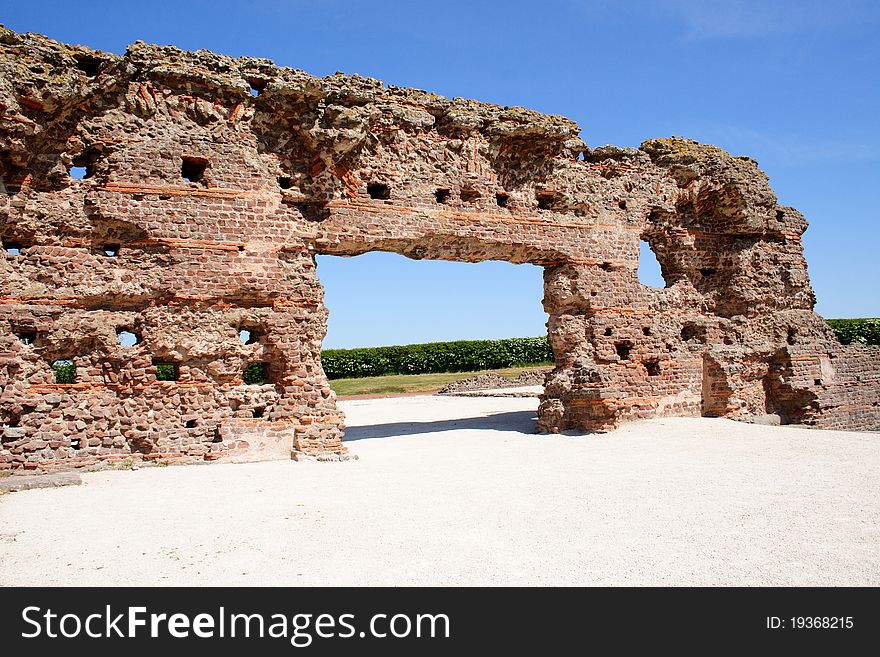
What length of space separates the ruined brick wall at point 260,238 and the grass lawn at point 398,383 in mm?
12515

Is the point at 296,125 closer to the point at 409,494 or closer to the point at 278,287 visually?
the point at 278,287

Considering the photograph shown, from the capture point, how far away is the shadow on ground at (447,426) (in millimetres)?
11500

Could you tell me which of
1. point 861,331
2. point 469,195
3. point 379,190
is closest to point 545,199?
point 469,195

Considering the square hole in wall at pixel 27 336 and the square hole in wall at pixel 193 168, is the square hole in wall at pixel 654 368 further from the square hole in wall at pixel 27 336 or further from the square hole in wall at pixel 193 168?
the square hole in wall at pixel 27 336

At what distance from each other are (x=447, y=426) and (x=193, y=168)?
20.4ft

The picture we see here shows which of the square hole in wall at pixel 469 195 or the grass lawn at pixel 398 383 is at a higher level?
the square hole in wall at pixel 469 195

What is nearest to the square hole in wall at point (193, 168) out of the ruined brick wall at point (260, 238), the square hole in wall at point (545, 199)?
the ruined brick wall at point (260, 238)

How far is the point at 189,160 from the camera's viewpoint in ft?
29.1

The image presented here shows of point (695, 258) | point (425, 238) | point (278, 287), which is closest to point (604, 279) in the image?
point (695, 258)

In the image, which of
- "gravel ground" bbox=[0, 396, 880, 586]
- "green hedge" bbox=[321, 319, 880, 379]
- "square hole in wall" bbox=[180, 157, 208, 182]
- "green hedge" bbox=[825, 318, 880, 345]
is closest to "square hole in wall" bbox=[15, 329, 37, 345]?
"gravel ground" bbox=[0, 396, 880, 586]

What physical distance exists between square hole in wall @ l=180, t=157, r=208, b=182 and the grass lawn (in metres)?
13.4

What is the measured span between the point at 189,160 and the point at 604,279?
6.75 metres

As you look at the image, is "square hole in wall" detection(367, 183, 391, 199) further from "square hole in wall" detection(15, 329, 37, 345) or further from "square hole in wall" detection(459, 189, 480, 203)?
"square hole in wall" detection(15, 329, 37, 345)

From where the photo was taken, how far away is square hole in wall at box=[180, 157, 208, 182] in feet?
29.1
